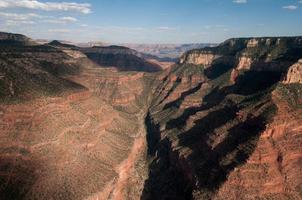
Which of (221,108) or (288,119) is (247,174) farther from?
(221,108)

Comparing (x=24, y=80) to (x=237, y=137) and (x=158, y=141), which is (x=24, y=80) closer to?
(x=158, y=141)

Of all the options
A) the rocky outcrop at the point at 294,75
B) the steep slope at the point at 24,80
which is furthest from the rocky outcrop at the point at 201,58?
the steep slope at the point at 24,80

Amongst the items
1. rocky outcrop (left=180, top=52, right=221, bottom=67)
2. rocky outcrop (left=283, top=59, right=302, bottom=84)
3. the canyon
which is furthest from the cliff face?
rocky outcrop (left=180, top=52, right=221, bottom=67)

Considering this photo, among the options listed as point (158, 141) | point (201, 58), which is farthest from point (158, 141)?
point (201, 58)

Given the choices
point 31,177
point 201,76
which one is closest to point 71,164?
point 31,177

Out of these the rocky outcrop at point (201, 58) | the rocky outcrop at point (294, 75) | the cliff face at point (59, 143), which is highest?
the rocky outcrop at point (294, 75)

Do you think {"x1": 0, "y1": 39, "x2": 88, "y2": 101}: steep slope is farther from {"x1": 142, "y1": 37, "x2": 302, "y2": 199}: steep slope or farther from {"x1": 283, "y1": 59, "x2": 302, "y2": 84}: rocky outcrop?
{"x1": 283, "y1": 59, "x2": 302, "y2": 84}: rocky outcrop

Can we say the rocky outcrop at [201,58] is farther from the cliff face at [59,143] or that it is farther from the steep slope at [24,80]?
the steep slope at [24,80]
